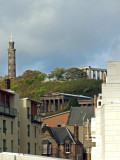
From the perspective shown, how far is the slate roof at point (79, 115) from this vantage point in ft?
495

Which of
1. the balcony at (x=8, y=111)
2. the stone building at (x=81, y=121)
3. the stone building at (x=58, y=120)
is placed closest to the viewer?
the balcony at (x=8, y=111)

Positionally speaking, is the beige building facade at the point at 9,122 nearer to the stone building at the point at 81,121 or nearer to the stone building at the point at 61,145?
the stone building at the point at 61,145

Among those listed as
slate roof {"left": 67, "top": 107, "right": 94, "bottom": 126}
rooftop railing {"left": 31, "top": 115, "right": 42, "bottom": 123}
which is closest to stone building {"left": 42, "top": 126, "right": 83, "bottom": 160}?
slate roof {"left": 67, "top": 107, "right": 94, "bottom": 126}

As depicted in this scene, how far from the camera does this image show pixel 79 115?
15388cm

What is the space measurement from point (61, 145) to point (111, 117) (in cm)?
10450

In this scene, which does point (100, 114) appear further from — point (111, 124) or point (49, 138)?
point (49, 138)

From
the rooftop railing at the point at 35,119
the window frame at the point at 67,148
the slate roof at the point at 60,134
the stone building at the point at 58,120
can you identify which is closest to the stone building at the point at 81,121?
the slate roof at the point at 60,134

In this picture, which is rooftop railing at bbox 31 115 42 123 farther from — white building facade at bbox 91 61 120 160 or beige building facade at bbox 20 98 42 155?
white building facade at bbox 91 61 120 160

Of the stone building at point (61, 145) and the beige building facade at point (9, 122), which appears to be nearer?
the beige building facade at point (9, 122)

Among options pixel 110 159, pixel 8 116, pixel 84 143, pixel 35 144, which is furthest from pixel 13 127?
pixel 84 143

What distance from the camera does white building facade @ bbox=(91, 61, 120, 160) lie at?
33531mm

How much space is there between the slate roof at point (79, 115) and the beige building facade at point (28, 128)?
56.4m

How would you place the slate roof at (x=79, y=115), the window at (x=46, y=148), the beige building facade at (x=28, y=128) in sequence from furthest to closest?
the slate roof at (x=79, y=115), the window at (x=46, y=148), the beige building facade at (x=28, y=128)

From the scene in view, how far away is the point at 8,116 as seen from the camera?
261ft
